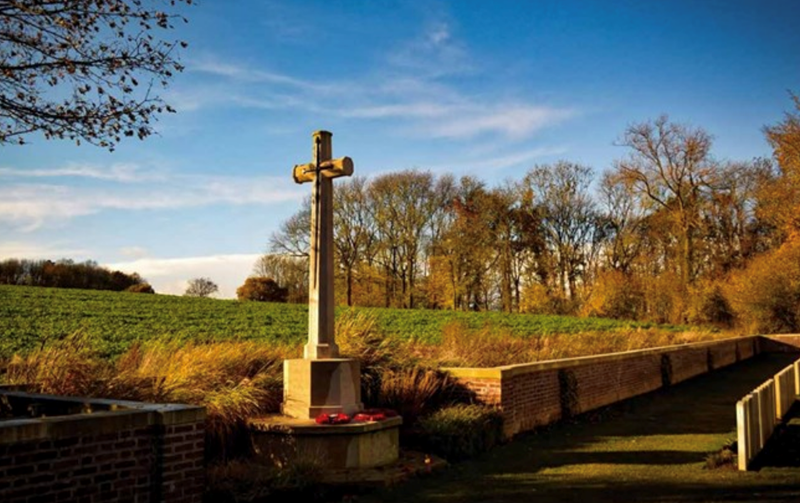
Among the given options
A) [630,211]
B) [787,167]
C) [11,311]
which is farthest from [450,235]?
[11,311]

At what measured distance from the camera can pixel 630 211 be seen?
153ft

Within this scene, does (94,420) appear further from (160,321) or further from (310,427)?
(160,321)

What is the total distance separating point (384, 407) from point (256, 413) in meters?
2.07

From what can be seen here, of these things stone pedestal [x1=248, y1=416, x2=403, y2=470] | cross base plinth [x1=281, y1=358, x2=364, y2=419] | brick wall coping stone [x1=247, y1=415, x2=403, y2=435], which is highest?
cross base plinth [x1=281, y1=358, x2=364, y2=419]

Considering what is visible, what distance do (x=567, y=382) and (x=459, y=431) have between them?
4.34m

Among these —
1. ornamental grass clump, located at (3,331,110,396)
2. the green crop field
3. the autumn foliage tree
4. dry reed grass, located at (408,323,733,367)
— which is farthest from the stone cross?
the autumn foliage tree

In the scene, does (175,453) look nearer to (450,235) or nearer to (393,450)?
(393,450)

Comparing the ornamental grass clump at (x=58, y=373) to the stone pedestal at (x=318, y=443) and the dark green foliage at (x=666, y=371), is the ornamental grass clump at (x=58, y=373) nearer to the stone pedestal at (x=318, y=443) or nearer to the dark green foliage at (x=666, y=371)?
the stone pedestal at (x=318, y=443)

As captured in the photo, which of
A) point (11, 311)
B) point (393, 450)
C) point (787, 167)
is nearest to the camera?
point (393, 450)

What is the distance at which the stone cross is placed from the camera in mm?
9039

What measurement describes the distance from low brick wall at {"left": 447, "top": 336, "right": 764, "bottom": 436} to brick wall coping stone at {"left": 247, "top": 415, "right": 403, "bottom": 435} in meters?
2.74

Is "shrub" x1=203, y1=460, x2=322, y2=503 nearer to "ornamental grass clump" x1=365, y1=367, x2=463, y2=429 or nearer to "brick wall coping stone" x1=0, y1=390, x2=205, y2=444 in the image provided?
"brick wall coping stone" x1=0, y1=390, x2=205, y2=444

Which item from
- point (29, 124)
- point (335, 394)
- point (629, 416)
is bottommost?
point (629, 416)

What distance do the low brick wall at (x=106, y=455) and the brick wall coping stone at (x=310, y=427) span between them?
1.94m
